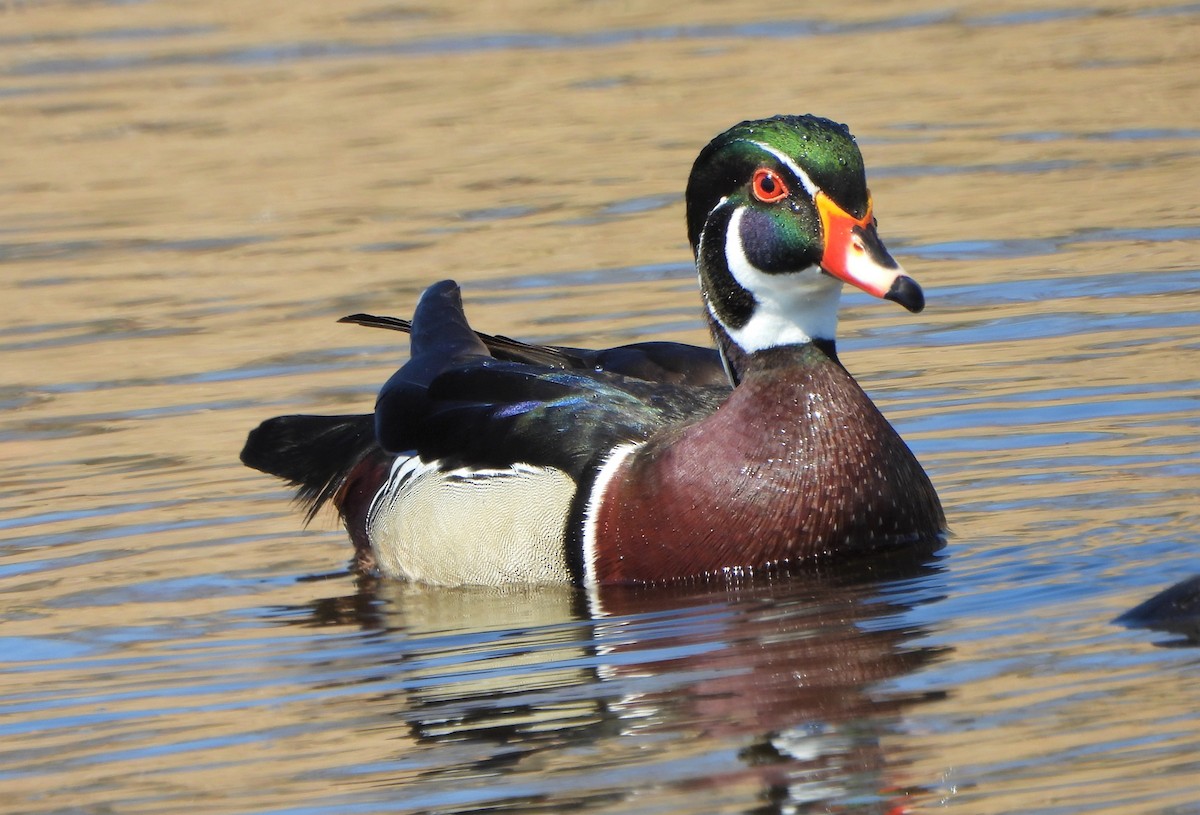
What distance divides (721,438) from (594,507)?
48 cm

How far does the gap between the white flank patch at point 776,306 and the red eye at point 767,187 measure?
0.10m

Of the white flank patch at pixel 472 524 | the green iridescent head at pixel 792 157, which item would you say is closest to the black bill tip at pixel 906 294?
the green iridescent head at pixel 792 157

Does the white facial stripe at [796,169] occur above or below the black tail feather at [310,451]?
above

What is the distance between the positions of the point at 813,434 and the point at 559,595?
0.99 m

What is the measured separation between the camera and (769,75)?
54.7 ft

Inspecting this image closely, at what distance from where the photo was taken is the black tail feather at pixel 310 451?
29.1ft

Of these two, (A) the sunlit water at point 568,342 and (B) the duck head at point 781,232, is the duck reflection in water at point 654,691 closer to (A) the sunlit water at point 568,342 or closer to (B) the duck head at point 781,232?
(A) the sunlit water at point 568,342

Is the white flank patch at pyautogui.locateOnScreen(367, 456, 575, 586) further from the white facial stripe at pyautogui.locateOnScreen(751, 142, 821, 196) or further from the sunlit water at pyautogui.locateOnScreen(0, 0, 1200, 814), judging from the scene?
the white facial stripe at pyautogui.locateOnScreen(751, 142, 821, 196)

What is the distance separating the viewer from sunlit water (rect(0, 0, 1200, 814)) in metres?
5.85

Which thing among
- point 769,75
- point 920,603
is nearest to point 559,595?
point 920,603

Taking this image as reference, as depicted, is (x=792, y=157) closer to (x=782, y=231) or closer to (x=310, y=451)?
(x=782, y=231)

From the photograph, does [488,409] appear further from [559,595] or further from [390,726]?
[390,726]

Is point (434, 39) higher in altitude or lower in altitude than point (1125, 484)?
higher

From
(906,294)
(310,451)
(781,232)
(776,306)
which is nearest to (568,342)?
(310,451)
